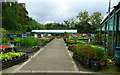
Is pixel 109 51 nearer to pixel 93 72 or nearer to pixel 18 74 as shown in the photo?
pixel 93 72

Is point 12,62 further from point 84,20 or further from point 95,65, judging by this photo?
point 84,20

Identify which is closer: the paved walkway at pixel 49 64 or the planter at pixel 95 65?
the planter at pixel 95 65

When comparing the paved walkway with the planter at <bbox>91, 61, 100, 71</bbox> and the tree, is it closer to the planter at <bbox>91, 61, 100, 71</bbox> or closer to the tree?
the planter at <bbox>91, 61, 100, 71</bbox>

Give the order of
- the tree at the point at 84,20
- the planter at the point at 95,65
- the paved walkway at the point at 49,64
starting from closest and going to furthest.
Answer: the planter at the point at 95,65, the paved walkway at the point at 49,64, the tree at the point at 84,20

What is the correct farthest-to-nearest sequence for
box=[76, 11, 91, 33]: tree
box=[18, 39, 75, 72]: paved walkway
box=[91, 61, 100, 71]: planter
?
box=[76, 11, 91, 33]: tree
box=[18, 39, 75, 72]: paved walkway
box=[91, 61, 100, 71]: planter

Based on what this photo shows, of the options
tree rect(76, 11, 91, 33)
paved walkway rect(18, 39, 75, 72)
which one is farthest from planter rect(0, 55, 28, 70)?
tree rect(76, 11, 91, 33)

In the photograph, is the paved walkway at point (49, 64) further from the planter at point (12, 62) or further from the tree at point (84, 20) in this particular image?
the tree at point (84, 20)

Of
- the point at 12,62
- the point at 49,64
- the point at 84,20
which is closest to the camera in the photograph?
the point at 12,62

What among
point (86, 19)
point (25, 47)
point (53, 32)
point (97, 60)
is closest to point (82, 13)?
point (86, 19)

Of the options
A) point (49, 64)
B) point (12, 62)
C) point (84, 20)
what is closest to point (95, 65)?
point (49, 64)

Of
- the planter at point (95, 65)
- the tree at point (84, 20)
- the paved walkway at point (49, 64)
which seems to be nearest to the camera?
the planter at point (95, 65)

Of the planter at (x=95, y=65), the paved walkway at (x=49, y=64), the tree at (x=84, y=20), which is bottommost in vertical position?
the paved walkway at (x=49, y=64)

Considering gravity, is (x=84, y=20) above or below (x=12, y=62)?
above

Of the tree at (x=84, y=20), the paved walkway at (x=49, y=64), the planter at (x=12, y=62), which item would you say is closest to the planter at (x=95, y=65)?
the paved walkway at (x=49, y=64)
